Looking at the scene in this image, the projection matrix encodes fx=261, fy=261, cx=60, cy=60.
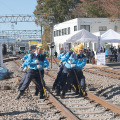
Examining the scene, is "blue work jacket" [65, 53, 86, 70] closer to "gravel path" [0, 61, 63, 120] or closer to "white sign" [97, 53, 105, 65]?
"gravel path" [0, 61, 63, 120]

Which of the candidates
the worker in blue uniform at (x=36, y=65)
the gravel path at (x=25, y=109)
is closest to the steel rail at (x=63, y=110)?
the gravel path at (x=25, y=109)

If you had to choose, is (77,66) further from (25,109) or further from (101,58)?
(101,58)

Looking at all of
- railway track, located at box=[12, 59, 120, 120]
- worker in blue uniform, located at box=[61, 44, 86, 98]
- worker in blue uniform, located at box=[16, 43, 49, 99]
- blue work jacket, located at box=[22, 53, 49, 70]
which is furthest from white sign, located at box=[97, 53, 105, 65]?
blue work jacket, located at box=[22, 53, 49, 70]

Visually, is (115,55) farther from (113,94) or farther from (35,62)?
(35,62)

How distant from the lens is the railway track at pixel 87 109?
6898 mm

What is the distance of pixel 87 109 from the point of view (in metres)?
7.80

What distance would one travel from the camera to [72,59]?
348 inches

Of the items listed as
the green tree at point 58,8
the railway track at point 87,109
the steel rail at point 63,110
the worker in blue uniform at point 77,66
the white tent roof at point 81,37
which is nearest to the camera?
the steel rail at point 63,110

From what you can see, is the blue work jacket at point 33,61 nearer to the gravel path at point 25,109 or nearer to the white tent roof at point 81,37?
the gravel path at point 25,109

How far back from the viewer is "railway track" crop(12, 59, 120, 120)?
690 centimetres

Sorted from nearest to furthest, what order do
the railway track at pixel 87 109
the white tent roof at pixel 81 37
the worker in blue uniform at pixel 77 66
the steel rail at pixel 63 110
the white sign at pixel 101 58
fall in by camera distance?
the steel rail at pixel 63 110 < the railway track at pixel 87 109 < the worker in blue uniform at pixel 77 66 < the white sign at pixel 101 58 < the white tent roof at pixel 81 37

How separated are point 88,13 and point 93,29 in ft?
35.9

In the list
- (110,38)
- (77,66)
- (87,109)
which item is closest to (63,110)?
(87,109)

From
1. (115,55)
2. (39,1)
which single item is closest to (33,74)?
(115,55)
